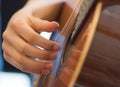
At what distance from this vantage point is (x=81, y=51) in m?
0.29

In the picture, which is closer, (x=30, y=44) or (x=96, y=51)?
(x=96, y=51)

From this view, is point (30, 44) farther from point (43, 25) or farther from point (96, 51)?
point (96, 51)

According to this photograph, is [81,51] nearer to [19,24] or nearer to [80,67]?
[80,67]

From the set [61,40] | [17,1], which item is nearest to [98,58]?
[61,40]

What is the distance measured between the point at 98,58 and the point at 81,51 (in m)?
0.02

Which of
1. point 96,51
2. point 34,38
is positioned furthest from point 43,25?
point 96,51

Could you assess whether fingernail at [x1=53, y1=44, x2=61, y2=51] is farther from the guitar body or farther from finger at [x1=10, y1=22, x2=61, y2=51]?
the guitar body

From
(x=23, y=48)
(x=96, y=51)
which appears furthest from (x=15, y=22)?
(x=96, y=51)

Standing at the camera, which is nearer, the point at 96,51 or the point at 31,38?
the point at 96,51

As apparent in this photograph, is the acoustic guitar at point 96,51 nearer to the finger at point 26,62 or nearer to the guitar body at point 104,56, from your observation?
the guitar body at point 104,56

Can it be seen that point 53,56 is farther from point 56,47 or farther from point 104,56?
point 104,56

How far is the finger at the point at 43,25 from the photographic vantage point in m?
0.42

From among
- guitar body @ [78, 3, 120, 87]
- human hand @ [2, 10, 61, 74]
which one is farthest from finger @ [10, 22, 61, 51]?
guitar body @ [78, 3, 120, 87]

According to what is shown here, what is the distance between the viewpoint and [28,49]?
44 centimetres
